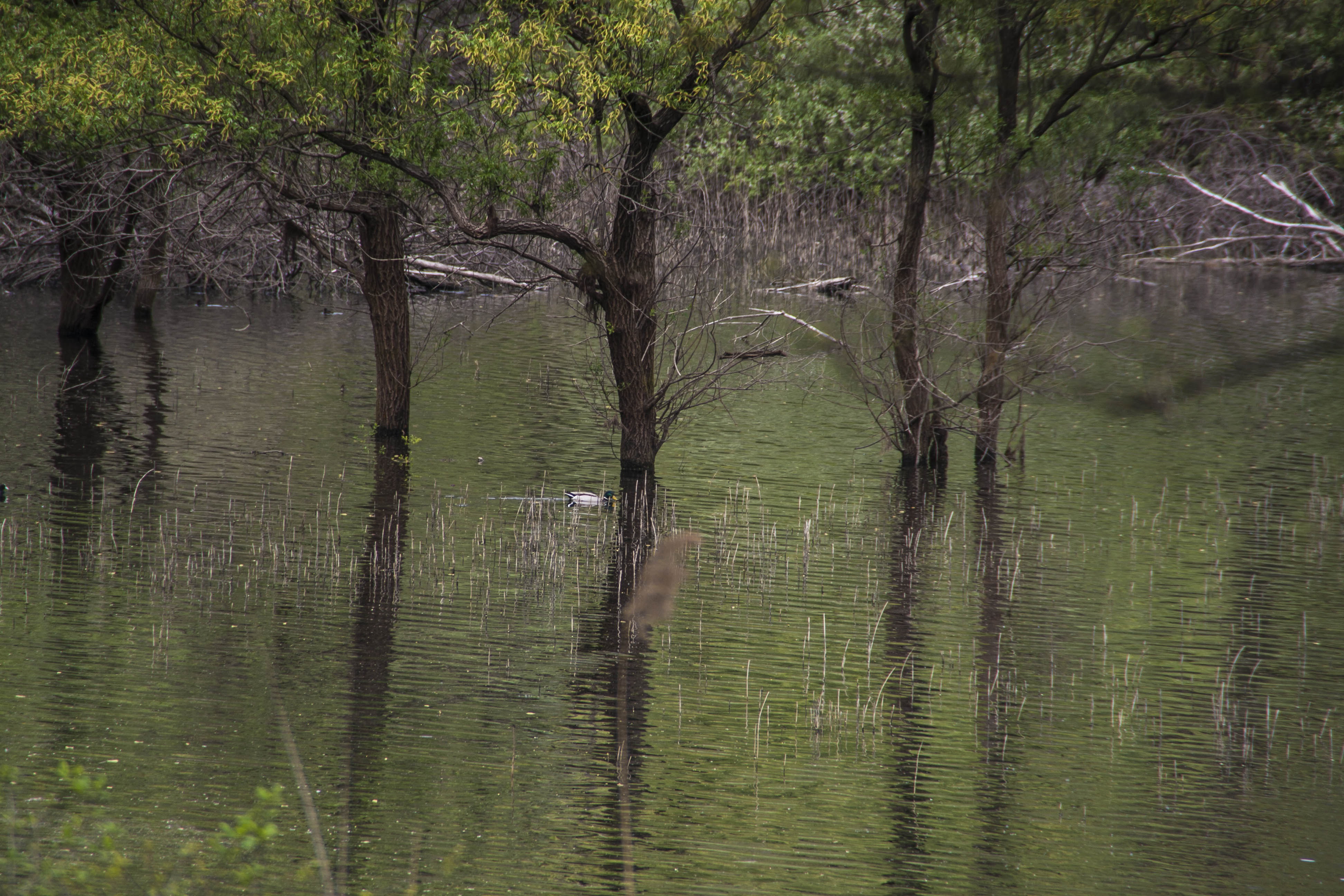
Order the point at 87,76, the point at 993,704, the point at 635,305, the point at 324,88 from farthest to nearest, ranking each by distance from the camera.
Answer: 1. the point at 635,305
2. the point at 87,76
3. the point at 324,88
4. the point at 993,704

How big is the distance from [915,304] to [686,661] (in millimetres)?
9942

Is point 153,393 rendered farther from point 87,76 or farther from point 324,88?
point 324,88

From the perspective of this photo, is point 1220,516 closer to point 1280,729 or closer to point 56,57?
point 1280,729

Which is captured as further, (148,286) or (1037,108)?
(148,286)

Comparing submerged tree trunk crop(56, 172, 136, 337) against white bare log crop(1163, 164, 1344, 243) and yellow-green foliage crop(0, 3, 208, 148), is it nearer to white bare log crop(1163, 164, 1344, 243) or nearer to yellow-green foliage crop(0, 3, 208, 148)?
yellow-green foliage crop(0, 3, 208, 148)

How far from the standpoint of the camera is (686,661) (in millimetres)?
10477

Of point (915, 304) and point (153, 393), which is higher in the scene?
point (915, 304)

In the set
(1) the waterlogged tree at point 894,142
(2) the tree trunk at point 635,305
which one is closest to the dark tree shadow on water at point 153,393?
(2) the tree trunk at point 635,305

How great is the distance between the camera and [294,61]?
50.4 feet

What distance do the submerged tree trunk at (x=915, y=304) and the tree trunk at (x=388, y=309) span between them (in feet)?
22.2

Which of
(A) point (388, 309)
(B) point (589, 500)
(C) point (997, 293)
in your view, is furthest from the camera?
(C) point (997, 293)

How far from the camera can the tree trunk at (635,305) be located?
54.5 ft

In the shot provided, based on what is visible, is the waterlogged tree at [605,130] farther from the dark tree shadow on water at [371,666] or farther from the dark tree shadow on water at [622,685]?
the dark tree shadow on water at [371,666]

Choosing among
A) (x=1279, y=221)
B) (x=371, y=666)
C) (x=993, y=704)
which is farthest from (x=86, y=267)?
(x=1279, y=221)
